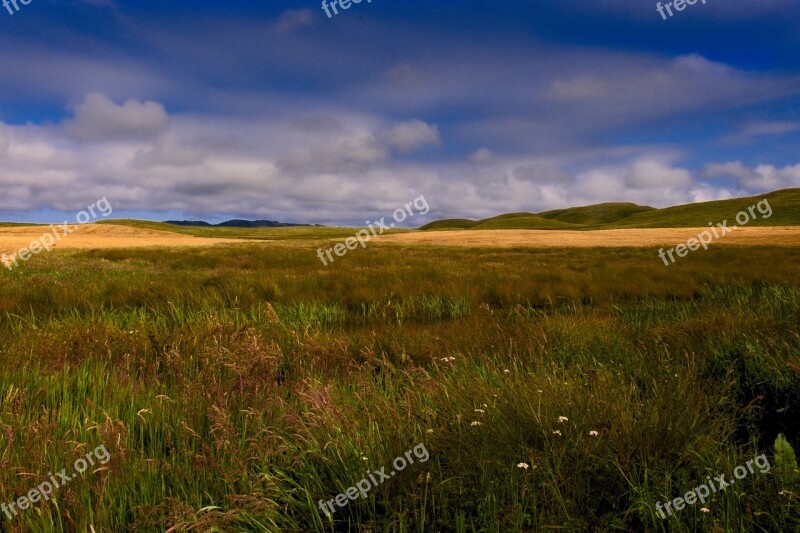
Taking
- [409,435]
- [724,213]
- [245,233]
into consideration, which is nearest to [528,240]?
[409,435]

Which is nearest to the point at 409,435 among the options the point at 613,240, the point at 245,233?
the point at 613,240

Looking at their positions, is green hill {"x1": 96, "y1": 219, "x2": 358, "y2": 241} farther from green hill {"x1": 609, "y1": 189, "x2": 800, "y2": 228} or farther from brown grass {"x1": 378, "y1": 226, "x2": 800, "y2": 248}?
green hill {"x1": 609, "y1": 189, "x2": 800, "y2": 228}

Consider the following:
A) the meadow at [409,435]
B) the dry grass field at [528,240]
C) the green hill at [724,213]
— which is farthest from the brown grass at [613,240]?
Result: the green hill at [724,213]

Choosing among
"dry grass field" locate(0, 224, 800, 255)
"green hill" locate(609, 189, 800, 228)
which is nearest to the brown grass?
"dry grass field" locate(0, 224, 800, 255)

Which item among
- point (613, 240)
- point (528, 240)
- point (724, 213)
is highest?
point (724, 213)

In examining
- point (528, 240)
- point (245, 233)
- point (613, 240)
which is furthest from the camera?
point (245, 233)

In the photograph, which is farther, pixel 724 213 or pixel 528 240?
pixel 724 213

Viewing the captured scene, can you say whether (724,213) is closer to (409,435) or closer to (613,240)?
(613,240)

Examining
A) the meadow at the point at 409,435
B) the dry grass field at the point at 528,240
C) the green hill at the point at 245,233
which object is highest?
the green hill at the point at 245,233

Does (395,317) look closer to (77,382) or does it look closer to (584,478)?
(77,382)

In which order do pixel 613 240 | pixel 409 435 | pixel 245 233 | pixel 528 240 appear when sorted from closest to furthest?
1. pixel 409 435
2. pixel 613 240
3. pixel 528 240
4. pixel 245 233

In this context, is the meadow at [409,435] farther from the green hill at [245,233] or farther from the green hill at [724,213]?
the green hill at [724,213]

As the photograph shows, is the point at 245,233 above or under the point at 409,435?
above

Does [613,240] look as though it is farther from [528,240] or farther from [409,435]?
[409,435]
